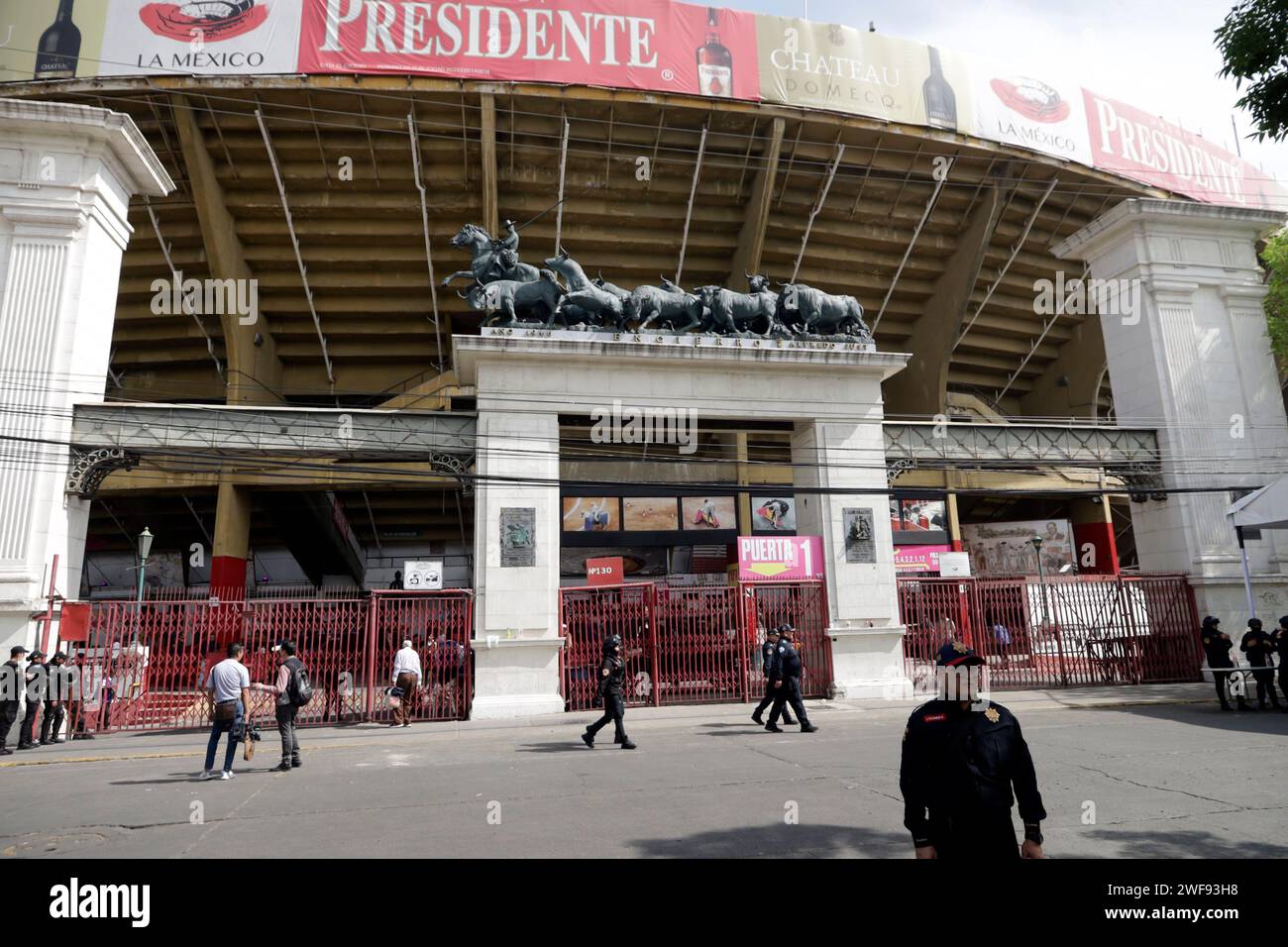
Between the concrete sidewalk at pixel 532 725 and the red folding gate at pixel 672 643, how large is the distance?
1.56ft

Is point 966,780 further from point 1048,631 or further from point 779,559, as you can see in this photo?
point 1048,631

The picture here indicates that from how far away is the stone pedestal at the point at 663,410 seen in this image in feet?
49.7

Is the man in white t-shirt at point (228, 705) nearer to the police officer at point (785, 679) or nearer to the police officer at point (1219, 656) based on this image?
the police officer at point (785, 679)

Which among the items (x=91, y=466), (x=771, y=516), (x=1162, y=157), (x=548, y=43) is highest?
(x=548, y=43)

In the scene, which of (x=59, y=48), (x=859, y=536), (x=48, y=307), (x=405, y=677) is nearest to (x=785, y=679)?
(x=859, y=536)

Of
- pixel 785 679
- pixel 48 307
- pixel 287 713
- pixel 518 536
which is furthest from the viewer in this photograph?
pixel 518 536

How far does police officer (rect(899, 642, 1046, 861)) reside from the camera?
3.48 metres

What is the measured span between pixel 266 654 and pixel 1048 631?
17152 millimetres

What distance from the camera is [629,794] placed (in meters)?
7.53

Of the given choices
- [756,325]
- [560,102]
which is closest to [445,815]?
[756,325]

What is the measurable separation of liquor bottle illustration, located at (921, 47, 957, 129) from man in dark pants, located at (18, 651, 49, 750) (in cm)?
2532

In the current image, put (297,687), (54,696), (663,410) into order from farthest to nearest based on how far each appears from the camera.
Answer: (663,410) < (54,696) < (297,687)

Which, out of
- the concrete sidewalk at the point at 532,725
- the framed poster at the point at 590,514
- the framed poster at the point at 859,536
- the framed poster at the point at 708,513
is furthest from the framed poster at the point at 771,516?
the concrete sidewalk at the point at 532,725
